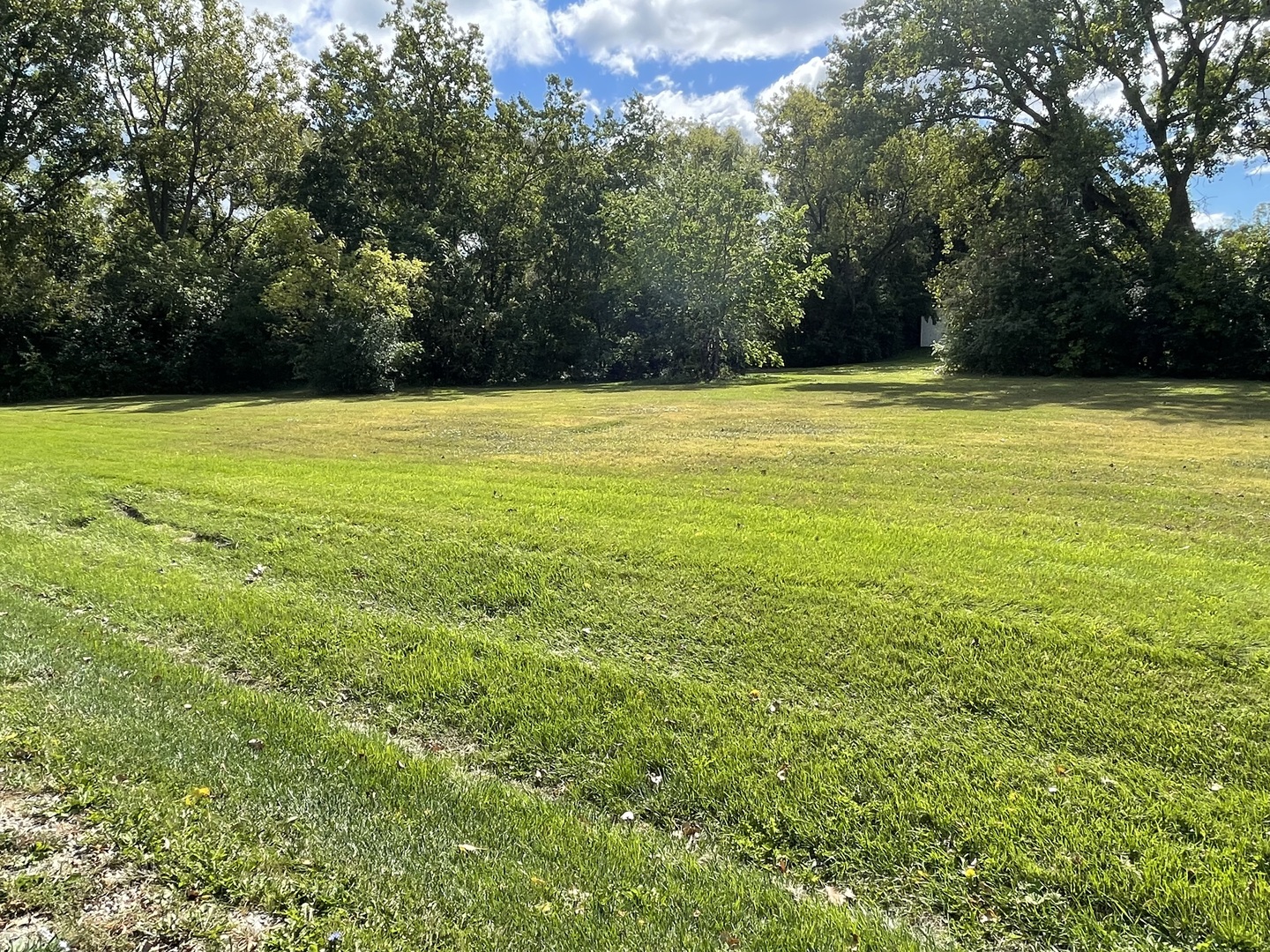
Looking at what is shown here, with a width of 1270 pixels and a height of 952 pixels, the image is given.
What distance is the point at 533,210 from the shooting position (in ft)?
100

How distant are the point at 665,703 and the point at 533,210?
29726 mm

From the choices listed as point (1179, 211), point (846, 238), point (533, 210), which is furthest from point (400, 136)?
point (1179, 211)

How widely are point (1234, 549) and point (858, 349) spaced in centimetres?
3689

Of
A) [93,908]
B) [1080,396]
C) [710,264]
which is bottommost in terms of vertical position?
[93,908]

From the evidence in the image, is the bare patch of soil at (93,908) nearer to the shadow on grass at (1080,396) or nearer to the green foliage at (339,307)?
the shadow on grass at (1080,396)

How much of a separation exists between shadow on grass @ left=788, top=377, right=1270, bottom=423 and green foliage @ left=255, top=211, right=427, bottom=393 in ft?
43.9

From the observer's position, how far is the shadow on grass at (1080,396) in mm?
13750

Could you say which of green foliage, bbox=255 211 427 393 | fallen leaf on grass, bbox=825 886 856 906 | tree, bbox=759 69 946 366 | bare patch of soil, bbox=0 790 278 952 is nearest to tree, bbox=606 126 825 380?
green foliage, bbox=255 211 427 393

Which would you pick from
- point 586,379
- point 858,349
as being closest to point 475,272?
point 586,379

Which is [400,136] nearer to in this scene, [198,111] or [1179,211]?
[198,111]

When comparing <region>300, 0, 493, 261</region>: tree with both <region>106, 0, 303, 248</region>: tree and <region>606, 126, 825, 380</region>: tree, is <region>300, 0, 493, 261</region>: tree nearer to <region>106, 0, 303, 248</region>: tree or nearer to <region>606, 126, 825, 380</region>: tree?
<region>106, 0, 303, 248</region>: tree

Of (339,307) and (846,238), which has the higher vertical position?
(846,238)

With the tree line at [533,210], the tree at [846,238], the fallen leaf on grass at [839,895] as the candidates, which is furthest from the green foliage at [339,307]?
the fallen leaf on grass at [839,895]

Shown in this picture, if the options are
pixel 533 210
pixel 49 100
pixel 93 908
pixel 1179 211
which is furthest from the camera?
pixel 533 210
